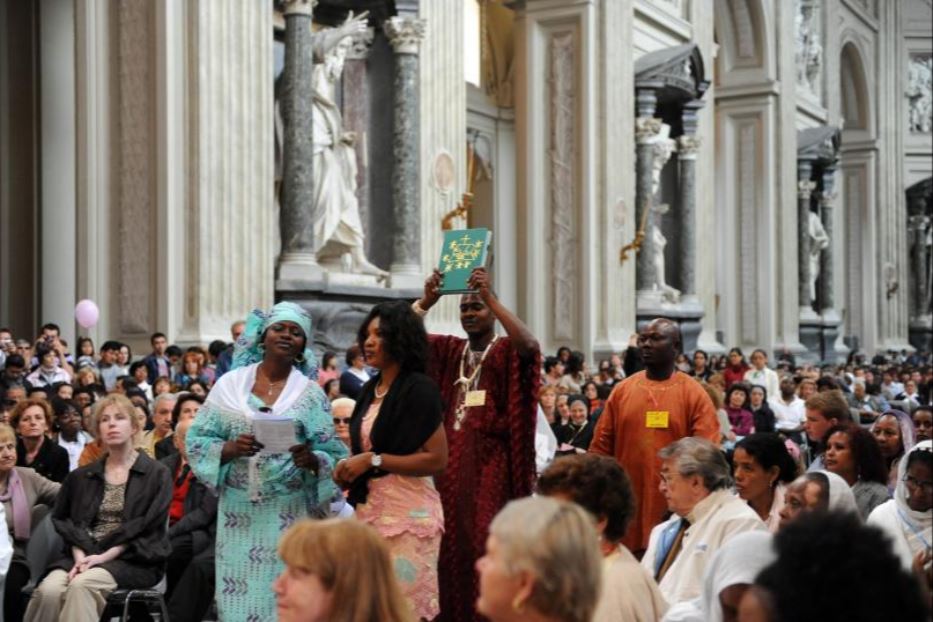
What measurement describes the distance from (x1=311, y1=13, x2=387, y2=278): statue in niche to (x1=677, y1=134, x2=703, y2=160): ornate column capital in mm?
10193

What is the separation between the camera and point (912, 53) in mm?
42000

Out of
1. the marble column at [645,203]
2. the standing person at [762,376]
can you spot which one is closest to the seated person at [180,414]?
the standing person at [762,376]

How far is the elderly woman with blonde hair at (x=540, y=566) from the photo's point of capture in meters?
2.93

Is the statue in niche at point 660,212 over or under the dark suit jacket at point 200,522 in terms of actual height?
over

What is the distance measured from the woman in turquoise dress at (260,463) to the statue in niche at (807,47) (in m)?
28.3

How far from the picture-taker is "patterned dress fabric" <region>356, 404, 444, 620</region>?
5555 mm

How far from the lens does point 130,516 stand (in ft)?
A: 22.8

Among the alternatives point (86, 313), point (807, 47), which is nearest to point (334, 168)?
point (86, 313)

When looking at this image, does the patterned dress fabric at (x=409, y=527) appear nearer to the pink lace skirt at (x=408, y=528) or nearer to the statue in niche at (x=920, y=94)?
the pink lace skirt at (x=408, y=528)

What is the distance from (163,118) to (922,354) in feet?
99.1

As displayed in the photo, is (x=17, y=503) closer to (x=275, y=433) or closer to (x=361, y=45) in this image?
(x=275, y=433)

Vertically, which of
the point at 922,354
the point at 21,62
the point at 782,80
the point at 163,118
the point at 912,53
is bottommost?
the point at 922,354

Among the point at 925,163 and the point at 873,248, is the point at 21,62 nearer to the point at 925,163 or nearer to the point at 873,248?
the point at 873,248

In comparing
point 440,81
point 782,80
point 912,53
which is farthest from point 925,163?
point 440,81
